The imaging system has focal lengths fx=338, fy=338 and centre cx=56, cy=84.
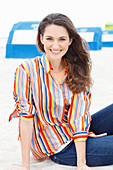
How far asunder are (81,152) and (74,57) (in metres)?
0.53

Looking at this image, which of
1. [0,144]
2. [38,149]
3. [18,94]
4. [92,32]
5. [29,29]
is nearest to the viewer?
[18,94]

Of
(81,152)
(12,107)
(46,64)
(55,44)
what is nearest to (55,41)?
(55,44)

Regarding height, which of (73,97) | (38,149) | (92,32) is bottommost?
(92,32)

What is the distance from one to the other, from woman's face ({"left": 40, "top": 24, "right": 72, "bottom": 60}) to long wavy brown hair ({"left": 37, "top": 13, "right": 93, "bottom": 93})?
3 cm

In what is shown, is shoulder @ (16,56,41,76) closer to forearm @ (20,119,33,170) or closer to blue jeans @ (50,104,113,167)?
forearm @ (20,119,33,170)

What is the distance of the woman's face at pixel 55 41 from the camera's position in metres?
1.74

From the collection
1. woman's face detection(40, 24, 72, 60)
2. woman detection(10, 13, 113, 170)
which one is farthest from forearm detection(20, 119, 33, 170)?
woman's face detection(40, 24, 72, 60)

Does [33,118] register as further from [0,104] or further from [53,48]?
[0,104]

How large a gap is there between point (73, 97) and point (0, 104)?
6.45 ft

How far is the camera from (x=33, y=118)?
1.77m

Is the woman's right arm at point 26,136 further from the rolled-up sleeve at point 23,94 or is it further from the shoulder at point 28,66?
the shoulder at point 28,66

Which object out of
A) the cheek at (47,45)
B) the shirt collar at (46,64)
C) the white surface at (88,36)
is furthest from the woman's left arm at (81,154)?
the white surface at (88,36)

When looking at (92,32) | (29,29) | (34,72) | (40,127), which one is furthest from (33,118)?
(92,32)

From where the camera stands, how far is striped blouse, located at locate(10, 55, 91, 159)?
1.73 m
